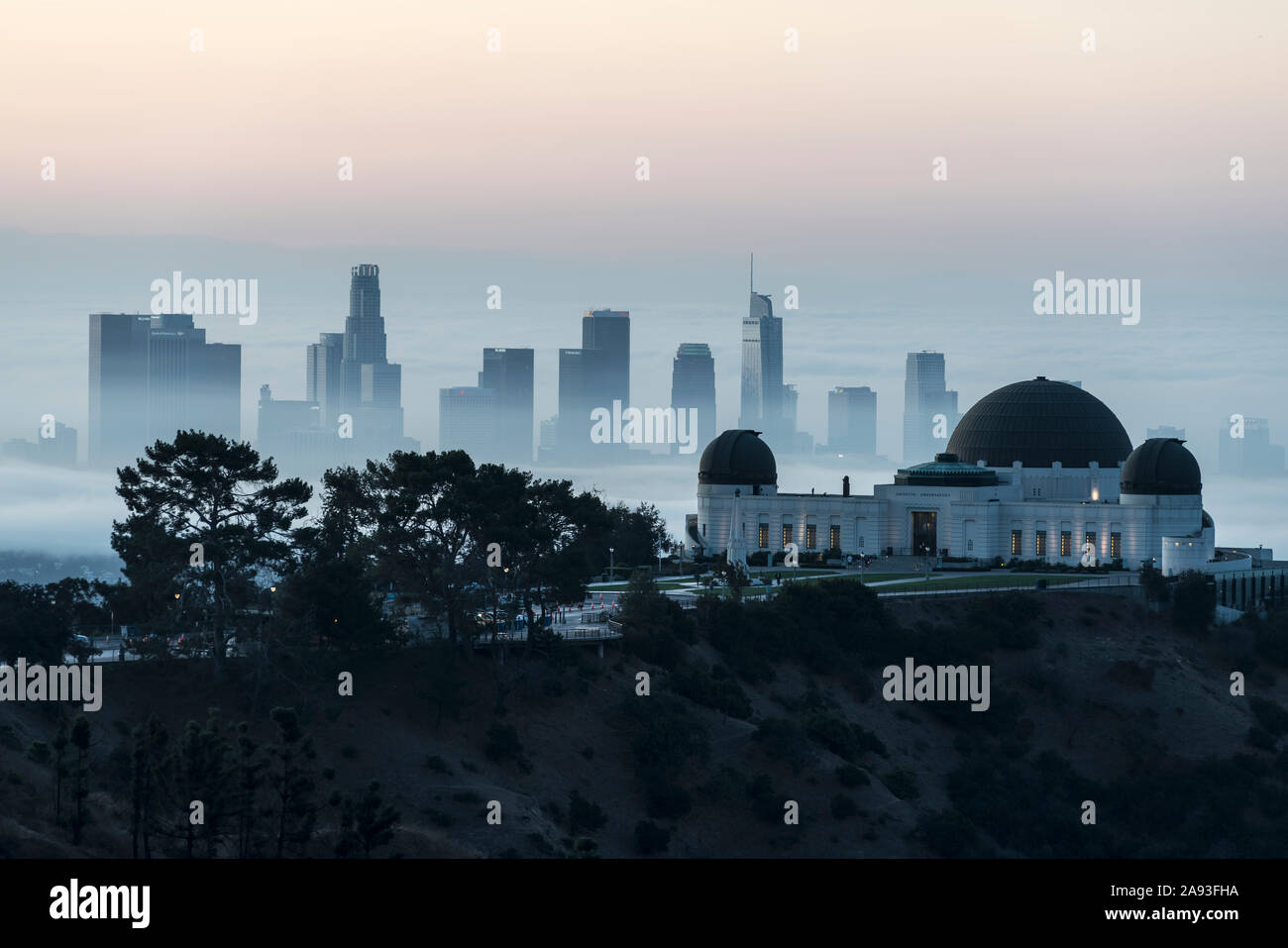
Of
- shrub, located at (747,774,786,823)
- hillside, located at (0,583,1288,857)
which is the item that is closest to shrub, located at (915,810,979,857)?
hillside, located at (0,583,1288,857)

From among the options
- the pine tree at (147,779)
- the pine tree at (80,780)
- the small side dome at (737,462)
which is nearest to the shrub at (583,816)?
the pine tree at (147,779)

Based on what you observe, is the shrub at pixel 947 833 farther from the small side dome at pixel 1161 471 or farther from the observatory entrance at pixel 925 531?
the small side dome at pixel 1161 471

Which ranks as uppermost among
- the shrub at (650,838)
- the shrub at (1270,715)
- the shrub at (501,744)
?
the shrub at (501,744)

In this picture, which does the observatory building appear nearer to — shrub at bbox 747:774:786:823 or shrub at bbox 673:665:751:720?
shrub at bbox 673:665:751:720

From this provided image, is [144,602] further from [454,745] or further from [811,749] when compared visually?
[811,749]

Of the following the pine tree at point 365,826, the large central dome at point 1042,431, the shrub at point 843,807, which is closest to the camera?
the pine tree at point 365,826

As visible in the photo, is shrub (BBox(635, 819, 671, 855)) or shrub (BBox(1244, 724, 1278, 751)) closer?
shrub (BBox(635, 819, 671, 855))
